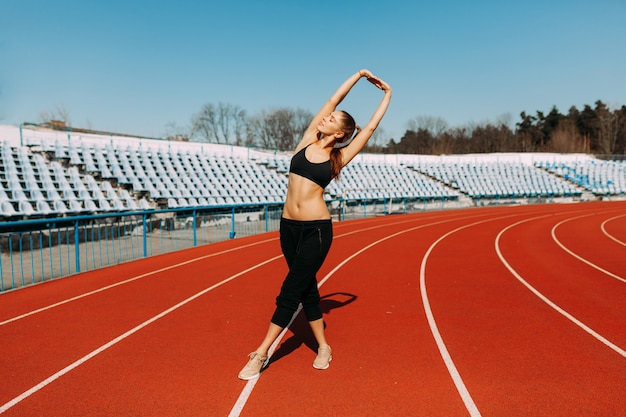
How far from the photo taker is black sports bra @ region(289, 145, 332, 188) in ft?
10.5

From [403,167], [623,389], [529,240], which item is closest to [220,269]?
[623,389]

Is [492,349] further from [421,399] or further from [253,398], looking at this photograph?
[253,398]

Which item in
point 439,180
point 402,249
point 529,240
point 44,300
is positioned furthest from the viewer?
point 439,180

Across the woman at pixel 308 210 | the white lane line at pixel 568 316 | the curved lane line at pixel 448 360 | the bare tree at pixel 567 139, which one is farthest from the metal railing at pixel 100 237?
the bare tree at pixel 567 139

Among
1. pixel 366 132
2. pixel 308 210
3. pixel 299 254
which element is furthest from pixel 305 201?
pixel 366 132

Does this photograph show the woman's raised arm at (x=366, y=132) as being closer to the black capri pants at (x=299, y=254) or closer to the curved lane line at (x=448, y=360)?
the black capri pants at (x=299, y=254)

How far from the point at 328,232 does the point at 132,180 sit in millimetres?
16568

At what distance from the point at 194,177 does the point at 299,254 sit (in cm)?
1832

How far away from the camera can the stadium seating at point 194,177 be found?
Answer: 47.1 ft

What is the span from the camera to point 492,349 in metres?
4.00

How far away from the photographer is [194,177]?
20.5 meters

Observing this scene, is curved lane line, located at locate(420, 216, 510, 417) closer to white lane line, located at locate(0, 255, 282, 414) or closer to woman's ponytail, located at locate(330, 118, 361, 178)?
woman's ponytail, located at locate(330, 118, 361, 178)

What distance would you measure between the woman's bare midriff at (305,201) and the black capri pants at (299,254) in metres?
0.05

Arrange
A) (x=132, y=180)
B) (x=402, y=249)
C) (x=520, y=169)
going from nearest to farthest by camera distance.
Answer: (x=402, y=249), (x=132, y=180), (x=520, y=169)
